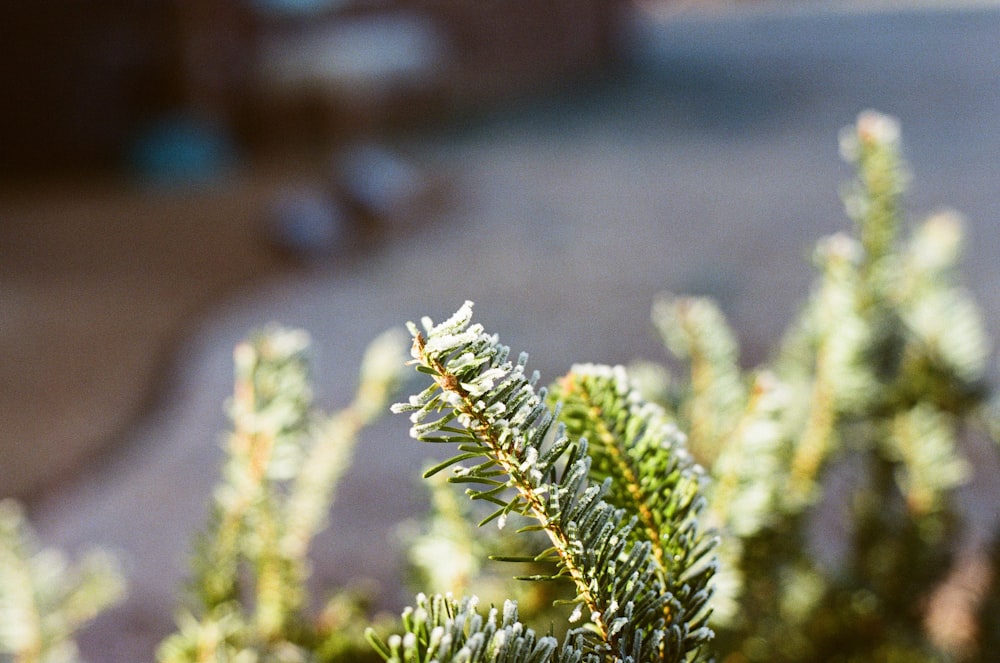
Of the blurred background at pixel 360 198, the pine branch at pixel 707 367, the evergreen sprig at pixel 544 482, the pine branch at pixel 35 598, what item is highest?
the blurred background at pixel 360 198

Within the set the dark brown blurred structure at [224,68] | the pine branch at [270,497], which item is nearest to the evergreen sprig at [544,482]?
the pine branch at [270,497]

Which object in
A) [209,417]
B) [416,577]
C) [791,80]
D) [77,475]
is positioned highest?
[791,80]

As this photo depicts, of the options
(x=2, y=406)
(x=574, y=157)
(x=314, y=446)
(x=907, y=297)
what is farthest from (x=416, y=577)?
(x=574, y=157)

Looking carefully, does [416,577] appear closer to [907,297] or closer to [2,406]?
[907,297]

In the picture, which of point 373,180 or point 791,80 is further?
point 791,80

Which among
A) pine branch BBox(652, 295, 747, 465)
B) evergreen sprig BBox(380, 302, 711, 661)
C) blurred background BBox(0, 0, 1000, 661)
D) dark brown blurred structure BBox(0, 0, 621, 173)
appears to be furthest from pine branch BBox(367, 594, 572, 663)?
dark brown blurred structure BBox(0, 0, 621, 173)

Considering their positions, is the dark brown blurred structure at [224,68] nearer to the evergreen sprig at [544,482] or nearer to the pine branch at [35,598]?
the pine branch at [35,598]
